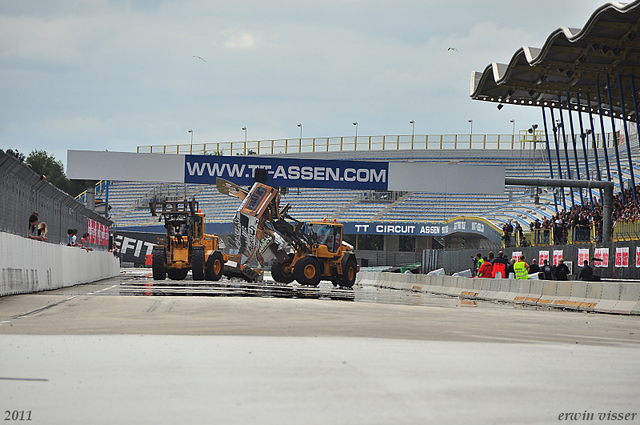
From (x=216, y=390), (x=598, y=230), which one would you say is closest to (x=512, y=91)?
→ (x=598, y=230)

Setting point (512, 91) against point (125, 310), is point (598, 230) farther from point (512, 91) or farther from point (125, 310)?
point (125, 310)

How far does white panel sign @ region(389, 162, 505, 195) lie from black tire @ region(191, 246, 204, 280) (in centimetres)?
1029

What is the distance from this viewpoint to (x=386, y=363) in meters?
6.29

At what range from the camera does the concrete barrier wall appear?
1517 cm

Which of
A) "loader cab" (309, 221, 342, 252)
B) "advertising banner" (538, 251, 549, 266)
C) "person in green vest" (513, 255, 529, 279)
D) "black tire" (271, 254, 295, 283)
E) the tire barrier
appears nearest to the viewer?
the tire barrier

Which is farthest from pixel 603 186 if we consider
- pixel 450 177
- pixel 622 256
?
pixel 622 256

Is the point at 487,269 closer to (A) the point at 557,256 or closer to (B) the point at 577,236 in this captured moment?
(A) the point at 557,256

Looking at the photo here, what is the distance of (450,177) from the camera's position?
32.2 metres

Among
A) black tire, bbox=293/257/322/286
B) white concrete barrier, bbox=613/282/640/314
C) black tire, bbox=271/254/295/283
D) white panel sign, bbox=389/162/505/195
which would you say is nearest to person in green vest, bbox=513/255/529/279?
white concrete barrier, bbox=613/282/640/314

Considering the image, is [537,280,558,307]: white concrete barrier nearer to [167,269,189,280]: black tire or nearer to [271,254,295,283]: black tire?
[271,254,295,283]: black tire

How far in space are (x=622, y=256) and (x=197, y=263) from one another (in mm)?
13569

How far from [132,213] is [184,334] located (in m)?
67.1

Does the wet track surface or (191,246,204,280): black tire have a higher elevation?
(191,246,204,280): black tire

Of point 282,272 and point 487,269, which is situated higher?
point 487,269
